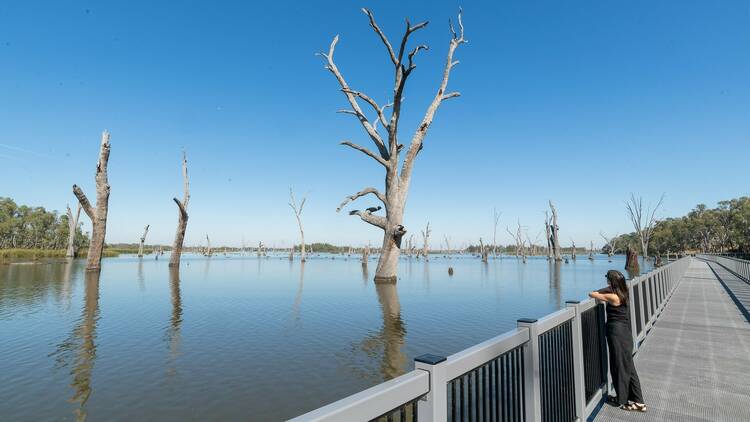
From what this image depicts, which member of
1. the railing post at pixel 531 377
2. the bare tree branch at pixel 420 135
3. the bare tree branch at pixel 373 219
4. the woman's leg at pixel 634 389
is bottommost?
the woman's leg at pixel 634 389

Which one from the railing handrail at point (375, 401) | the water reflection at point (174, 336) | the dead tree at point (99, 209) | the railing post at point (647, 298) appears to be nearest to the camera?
the railing handrail at point (375, 401)

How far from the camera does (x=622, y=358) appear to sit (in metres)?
4.22

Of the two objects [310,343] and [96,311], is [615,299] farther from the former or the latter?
[96,311]

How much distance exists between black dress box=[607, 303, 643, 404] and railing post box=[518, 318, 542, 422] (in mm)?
1948

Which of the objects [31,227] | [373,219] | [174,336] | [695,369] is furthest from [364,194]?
[31,227]

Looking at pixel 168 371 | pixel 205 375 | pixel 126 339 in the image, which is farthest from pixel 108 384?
pixel 126 339

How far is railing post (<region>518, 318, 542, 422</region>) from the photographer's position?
2890 mm

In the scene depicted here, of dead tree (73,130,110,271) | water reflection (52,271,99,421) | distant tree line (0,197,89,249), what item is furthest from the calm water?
distant tree line (0,197,89,249)

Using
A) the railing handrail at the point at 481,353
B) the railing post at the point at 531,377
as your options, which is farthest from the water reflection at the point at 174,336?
the railing handrail at the point at 481,353

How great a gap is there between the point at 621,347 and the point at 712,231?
119848 mm

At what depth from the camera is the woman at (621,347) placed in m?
4.18

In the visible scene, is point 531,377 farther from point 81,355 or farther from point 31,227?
point 31,227

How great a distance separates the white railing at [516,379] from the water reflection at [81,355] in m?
5.28

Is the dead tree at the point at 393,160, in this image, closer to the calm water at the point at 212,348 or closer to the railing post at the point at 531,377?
the calm water at the point at 212,348
